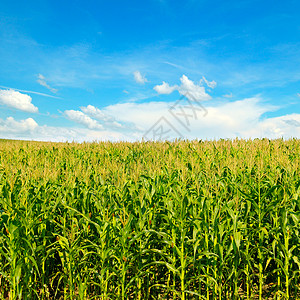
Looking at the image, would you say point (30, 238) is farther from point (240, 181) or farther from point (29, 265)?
point (240, 181)

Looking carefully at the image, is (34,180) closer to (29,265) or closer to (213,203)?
(29,265)

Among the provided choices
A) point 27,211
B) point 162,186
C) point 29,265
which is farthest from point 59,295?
point 162,186

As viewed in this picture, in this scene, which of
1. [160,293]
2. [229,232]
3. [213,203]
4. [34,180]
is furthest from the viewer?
[34,180]

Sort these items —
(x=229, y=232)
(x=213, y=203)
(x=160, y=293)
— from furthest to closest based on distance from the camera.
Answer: (x=160, y=293) → (x=213, y=203) → (x=229, y=232)

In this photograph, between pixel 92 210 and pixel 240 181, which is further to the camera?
pixel 240 181

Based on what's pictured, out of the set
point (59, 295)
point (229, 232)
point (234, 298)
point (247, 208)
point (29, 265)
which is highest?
point (247, 208)

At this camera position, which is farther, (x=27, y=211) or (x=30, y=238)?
(x=27, y=211)

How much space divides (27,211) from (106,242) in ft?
5.14

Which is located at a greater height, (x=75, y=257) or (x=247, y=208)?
(x=247, y=208)

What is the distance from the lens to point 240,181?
18.9 feet

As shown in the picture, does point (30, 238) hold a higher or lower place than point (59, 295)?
higher

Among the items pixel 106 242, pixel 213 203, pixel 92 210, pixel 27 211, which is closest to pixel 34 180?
pixel 27 211

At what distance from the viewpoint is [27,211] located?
454 centimetres

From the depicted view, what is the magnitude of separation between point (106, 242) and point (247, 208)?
102 inches
